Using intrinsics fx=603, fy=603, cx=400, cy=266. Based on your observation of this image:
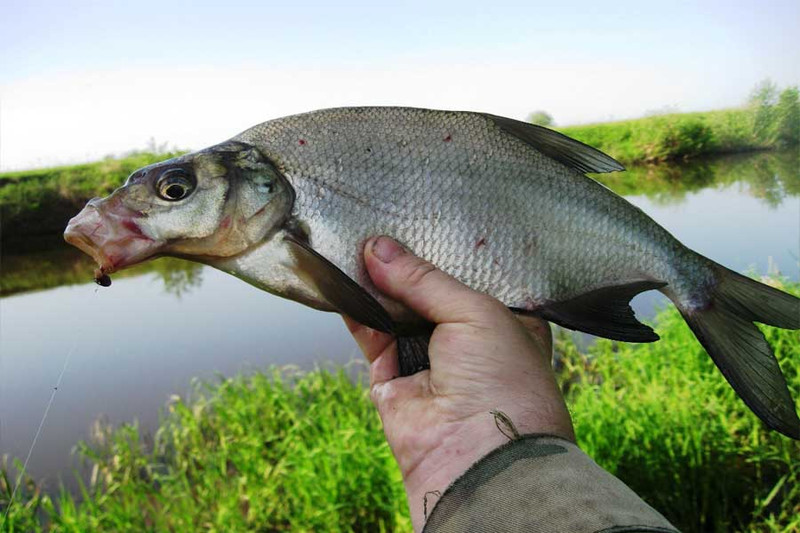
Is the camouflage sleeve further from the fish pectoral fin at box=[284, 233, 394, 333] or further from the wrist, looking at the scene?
the fish pectoral fin at box=[284, 233, 394, 333]

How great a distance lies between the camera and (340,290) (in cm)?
159

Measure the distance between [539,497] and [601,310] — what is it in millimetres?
636

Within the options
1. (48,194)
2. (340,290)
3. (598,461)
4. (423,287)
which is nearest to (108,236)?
(340,290)

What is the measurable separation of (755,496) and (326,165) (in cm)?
366

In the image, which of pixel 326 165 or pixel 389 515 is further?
pixel 389 515

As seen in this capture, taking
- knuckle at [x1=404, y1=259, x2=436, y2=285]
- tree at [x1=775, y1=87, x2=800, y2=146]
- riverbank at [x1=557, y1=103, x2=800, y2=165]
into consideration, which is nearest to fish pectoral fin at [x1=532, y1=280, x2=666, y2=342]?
knuckle at [x1=404, y1=259, x2=436, y2=285]

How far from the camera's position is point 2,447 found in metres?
7.45

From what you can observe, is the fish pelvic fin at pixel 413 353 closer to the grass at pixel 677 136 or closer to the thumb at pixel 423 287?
the thumb at pixel 423 287

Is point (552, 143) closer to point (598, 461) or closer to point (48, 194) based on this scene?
point (598, 461)

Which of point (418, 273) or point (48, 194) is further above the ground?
point (418, 273)

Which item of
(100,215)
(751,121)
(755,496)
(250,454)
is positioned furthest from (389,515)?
(751,121)

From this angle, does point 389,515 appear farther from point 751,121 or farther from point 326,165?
point 751,121

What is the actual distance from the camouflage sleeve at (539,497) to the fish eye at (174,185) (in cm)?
104

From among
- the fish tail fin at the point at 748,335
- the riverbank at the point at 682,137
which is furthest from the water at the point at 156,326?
the riverbank at the point at 682,137
